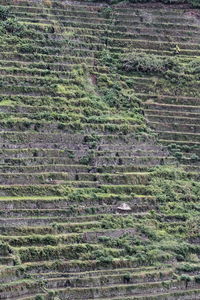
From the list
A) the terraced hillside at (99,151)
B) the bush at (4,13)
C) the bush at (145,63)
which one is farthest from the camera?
the bush at (145,63)

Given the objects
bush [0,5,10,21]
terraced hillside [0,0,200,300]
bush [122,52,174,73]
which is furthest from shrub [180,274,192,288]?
bush [0,5,10,21]

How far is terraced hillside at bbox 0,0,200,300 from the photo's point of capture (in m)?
27.1

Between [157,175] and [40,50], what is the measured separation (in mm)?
7555

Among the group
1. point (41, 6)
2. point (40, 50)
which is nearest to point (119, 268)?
point (40, 50)

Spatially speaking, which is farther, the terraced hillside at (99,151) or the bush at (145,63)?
the bush at (145,63)

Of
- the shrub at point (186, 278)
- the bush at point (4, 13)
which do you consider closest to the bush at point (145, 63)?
the bush at point (4, 13)

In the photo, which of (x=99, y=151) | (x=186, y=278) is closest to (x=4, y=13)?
(x=99, y=151)

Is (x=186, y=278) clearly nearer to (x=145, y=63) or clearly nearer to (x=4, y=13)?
(x=145, y=63)

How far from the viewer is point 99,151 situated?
3200cm

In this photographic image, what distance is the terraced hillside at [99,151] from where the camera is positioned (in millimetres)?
27125

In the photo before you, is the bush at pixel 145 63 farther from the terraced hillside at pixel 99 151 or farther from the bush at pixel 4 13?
the bush at pixel 4 13

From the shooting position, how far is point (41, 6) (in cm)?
3794

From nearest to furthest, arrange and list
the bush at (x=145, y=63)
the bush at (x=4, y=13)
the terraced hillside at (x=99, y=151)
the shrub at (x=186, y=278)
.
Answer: the terraced hillside at (x=99, y=151) < the shrub at (x=186, y=278) < the bush at (x=4, y=13) < the bush at (x=145, y=63)

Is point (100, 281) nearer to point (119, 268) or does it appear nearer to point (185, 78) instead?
point (119, 268)
